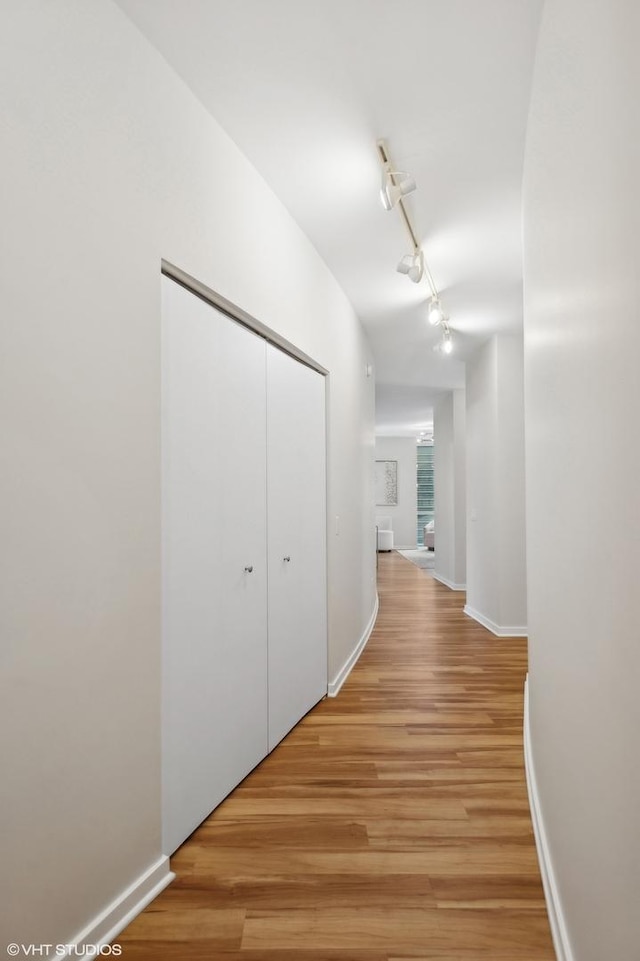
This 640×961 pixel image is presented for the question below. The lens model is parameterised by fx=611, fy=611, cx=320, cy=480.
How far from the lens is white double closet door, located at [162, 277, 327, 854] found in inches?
81.8

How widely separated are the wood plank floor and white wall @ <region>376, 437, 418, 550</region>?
11841mm

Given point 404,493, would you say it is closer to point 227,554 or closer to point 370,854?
point 227,554

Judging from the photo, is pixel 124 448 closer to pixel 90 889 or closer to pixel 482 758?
pixel 90 889

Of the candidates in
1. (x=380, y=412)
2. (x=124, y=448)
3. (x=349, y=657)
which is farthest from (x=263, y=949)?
(x=380, y=412)

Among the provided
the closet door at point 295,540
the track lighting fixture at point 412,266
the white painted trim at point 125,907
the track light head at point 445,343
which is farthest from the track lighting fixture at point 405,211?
the white painted trim at point 125,907

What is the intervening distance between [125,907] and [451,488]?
7773mm

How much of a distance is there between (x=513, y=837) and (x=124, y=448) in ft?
6.24

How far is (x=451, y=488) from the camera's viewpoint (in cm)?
901

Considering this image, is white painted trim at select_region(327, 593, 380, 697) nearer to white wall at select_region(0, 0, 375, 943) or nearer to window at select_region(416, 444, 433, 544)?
white wall at select_region(0, 0, 375, 943)

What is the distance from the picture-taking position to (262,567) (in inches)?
113

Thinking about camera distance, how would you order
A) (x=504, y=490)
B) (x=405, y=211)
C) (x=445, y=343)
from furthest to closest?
1. (x=504, y=490)
2. (x=445, y=343)
3. (x=405, y=211)

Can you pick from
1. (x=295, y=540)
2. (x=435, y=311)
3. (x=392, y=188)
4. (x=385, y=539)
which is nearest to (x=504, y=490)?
(x=435, y=311)

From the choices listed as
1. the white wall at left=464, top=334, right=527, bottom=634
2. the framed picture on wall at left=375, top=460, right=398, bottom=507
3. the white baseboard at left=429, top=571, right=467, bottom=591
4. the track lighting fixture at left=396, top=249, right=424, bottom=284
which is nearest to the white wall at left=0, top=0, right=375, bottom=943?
the track lighting fixture at left=396, top=249, right=424, bottom=284

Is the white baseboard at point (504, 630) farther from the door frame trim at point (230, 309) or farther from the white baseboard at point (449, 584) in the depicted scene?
the door frame trim at point (230, 309)
